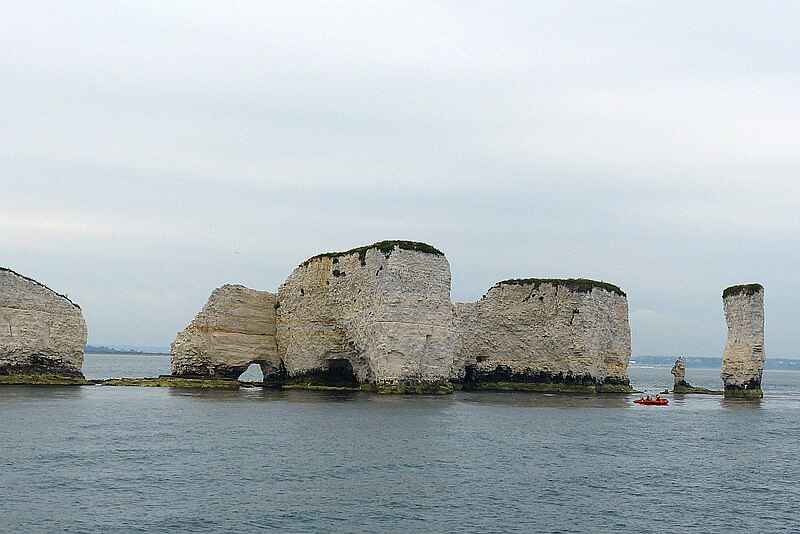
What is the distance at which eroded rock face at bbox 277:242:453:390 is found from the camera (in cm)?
6262

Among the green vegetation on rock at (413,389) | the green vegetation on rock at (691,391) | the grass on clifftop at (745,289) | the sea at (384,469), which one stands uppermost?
the grass on clifftop at (745,289)

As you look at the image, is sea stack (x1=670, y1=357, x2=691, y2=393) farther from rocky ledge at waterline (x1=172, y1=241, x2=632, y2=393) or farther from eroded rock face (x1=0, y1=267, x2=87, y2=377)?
eroded rock face (x1=0, y1=267, x2=87, y2=377)

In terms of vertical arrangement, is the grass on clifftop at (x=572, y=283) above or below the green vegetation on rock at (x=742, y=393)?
above

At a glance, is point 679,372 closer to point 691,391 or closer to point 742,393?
point 691,391

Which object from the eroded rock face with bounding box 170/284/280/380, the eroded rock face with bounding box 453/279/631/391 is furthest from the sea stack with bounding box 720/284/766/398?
the eroded rock face with bounding box 170/284/280/380

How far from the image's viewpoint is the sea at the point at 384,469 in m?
24.7

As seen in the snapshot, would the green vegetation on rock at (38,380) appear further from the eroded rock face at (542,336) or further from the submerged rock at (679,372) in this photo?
the submerged rock at (679,372)

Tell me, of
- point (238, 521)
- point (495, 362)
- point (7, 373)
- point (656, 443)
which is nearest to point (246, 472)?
point (238, 521)

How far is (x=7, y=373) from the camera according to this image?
65.9 metres

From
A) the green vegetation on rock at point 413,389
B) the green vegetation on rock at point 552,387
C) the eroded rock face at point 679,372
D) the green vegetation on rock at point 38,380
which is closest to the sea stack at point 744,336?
the eroded rock face at point 679,372

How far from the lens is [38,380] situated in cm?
6806

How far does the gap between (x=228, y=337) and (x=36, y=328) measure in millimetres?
15050

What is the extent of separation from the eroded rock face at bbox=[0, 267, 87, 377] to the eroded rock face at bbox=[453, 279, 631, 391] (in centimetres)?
3190

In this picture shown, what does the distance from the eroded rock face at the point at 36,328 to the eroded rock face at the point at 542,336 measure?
105 feet
